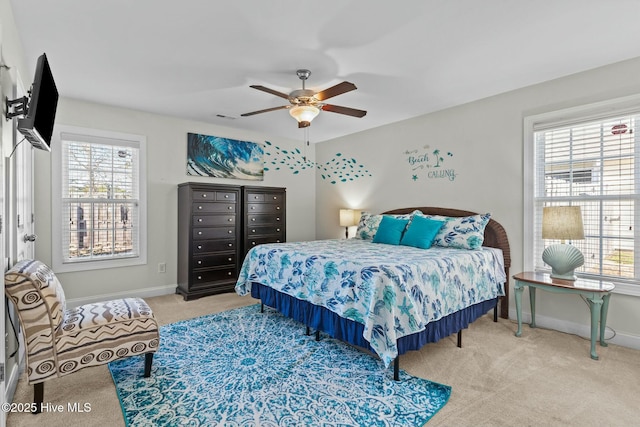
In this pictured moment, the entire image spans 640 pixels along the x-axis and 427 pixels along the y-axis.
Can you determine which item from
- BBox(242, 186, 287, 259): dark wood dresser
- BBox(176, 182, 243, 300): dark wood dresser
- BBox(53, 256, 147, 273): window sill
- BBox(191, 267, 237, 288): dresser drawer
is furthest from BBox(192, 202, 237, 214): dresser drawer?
BBox(53, 256, 147, 273): window sill

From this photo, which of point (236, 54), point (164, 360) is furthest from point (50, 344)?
point (236, 54)

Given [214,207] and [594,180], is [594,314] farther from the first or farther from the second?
[214,207]

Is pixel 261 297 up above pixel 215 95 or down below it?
below

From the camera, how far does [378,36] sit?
245 cm

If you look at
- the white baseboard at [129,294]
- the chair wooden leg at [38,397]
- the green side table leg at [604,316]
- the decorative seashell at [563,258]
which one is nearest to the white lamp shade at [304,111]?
the decorative seashell at [563,258]

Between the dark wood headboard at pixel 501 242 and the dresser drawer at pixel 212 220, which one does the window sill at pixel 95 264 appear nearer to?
the dresser drawer at pixel 212 220

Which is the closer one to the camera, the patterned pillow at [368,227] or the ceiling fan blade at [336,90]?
the ceiling fan blade at [336,90]

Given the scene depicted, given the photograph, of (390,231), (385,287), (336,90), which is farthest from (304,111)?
(385,287)

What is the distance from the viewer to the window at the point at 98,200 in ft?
12.4

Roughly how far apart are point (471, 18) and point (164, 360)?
3.34m

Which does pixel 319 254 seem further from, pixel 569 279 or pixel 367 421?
pixel 569 279

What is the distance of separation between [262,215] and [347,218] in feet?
4.36

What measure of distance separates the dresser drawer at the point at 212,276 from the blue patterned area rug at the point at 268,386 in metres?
1.34

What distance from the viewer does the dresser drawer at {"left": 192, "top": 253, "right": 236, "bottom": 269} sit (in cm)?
431
